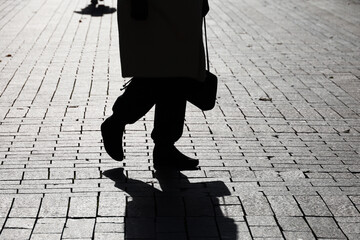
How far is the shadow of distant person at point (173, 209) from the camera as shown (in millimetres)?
4648

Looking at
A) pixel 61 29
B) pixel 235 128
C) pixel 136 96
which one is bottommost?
pixel 61 29

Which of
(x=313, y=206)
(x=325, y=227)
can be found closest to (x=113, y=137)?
(x=313, y=206)

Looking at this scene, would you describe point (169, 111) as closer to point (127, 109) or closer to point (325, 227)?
point (127, 109)

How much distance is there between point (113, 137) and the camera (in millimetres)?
5852

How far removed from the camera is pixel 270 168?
5926mm

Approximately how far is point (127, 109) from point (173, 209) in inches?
39.0

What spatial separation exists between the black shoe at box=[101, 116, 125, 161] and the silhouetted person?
4cm

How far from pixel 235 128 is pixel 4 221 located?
2.86 metres

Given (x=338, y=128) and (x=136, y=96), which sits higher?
(x=136, y=96)

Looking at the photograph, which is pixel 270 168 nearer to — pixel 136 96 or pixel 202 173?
pixel 202 173

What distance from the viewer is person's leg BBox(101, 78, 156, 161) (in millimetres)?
5605

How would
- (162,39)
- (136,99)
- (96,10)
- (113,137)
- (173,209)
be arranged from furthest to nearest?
(96,10), (113,137), (136,99), (162,39), (173,209)

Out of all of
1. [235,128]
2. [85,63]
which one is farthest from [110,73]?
[235,128]

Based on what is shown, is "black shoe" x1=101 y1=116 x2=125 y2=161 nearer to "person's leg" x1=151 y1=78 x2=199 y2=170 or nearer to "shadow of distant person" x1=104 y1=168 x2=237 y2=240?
"shadow of distant person" x1=104 y1=168 x2=237 y2=240
